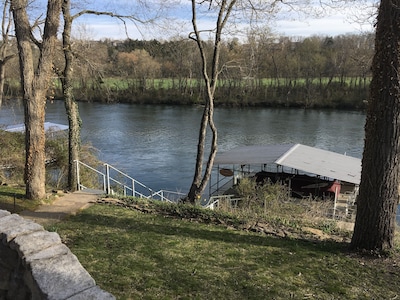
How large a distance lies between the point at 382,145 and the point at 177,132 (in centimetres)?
2625

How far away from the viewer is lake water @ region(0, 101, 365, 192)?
2206 centimetres

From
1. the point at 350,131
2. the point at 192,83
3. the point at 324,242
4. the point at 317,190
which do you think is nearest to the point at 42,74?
the point at 324,242

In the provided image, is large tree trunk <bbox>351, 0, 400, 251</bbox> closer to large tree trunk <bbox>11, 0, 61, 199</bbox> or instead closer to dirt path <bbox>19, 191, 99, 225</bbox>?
dirt path <bbox>19, 191, 99, 225</bbox>

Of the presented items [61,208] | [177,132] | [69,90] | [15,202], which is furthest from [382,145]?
[177,132]

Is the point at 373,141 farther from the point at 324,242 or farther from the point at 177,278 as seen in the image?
the point at 177,278

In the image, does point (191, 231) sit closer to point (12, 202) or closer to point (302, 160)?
point (12, 202)

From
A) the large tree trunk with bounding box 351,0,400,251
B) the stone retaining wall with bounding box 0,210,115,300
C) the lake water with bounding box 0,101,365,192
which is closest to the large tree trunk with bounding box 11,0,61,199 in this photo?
the stone retaining wall with bounding box 0,210,115,300

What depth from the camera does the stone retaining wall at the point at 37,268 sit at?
104 inches

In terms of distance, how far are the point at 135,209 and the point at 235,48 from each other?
11160 millimetres

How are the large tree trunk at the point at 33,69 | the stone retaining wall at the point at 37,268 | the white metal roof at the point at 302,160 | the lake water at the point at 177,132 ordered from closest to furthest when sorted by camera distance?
the stone retaining wall at the point at 37,268 < the large tree trunk at the point at 33,69 < the white metal roof at the point at 302,160 < the lake water at the point at 177,132

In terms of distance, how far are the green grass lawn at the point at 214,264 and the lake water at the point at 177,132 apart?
40.5 ft

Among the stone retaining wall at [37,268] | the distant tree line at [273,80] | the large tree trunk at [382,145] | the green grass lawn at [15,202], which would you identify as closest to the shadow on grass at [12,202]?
the green grass lawn at [15,202]

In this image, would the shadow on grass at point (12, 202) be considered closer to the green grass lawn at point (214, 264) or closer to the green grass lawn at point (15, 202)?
the green grass lawn at point (15, 202)

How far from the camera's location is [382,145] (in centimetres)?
508
